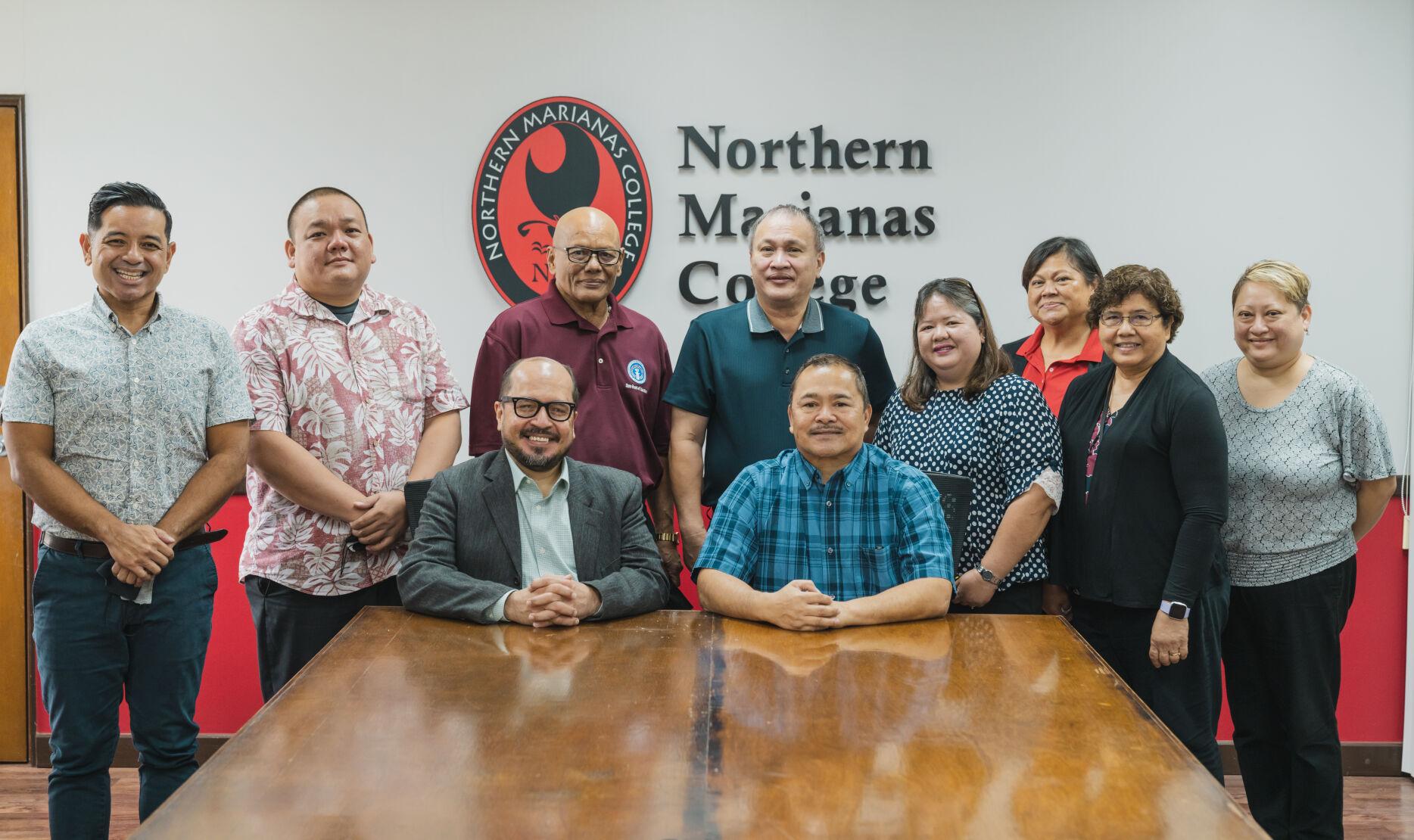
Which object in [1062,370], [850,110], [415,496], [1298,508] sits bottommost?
[1298,508]

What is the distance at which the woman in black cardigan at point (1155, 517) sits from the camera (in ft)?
8.07

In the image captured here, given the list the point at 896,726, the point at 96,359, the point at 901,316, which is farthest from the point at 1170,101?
the point at 96,359

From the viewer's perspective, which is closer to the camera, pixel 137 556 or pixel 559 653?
pixel 559 653

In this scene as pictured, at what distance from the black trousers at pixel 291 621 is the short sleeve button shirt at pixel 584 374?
20.2 inches

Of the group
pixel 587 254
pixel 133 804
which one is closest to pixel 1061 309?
pixel 587 254

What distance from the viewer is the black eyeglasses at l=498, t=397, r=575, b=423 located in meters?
2.45

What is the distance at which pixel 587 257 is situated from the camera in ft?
9.13

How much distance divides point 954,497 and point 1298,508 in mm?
915

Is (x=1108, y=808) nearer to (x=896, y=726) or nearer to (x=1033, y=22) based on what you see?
(x=896, y=726)

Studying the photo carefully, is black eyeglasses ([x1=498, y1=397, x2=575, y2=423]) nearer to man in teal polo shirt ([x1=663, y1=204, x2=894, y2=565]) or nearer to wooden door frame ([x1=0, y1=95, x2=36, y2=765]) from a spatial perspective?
man in teal polo shirt ([x1=663, y1=204, x2=894, y2=565])

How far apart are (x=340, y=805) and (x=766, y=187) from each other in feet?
9.20

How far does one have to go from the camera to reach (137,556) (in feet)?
7.74

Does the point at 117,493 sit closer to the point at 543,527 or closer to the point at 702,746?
the point at 543,527

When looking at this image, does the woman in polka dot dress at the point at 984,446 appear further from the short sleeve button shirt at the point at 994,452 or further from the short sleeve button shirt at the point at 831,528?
the short sleeve button shirt at the point at 831,528
